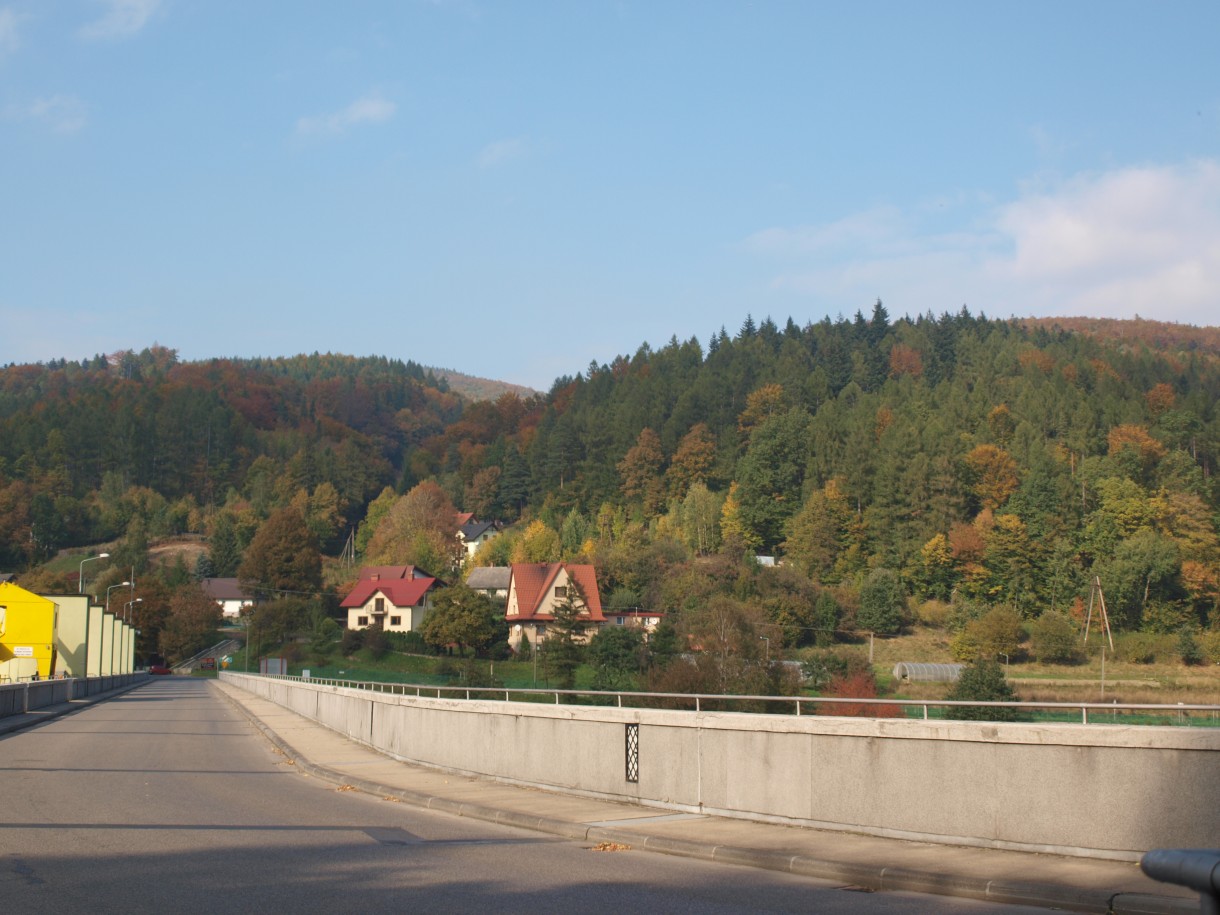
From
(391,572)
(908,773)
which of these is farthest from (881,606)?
(908,773)

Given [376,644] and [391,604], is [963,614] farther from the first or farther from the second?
[391,604]

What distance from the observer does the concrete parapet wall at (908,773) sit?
962 cm

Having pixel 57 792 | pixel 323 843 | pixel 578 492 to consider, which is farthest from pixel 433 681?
pixel 578 492

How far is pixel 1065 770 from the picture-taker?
33.8ft

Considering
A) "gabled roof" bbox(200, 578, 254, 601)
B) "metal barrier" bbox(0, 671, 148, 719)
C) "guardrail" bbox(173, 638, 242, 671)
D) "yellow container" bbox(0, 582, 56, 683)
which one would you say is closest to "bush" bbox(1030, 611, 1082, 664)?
"metal barrier" bbox(0, 671, 148, 719)

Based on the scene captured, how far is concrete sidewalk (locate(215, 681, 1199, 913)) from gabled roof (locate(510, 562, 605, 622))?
94.2 m

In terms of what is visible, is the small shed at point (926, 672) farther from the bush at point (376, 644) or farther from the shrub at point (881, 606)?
the bush at point (376, 644)

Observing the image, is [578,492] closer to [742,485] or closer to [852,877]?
[742,485]

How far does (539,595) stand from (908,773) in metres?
104

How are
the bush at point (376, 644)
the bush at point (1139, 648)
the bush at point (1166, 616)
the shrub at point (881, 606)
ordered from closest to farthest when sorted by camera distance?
the bush at point (1139, 648), the bush at point (376, 644), the bush at point (1166, 616), the shrub at point (881, 606)

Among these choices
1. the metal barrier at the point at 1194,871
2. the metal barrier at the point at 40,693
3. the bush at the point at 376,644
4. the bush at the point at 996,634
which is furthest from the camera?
the bush at the point at 376,644

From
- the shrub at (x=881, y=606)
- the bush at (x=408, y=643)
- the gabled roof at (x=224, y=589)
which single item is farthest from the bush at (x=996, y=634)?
the gabled roof at (x=224, y=589)

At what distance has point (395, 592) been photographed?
130000 millimetres

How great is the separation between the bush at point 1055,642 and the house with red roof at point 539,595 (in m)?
38.5
